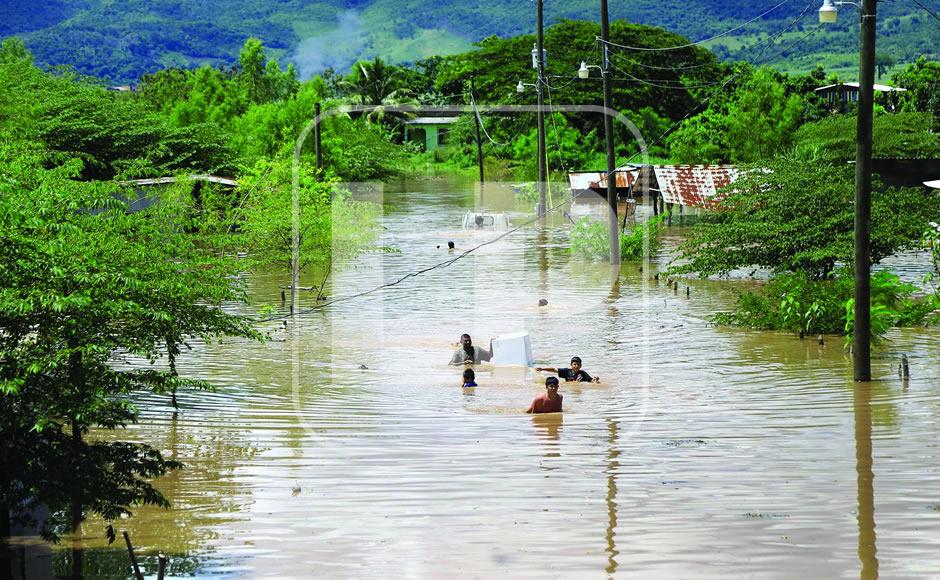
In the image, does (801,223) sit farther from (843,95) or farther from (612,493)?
(843,95)

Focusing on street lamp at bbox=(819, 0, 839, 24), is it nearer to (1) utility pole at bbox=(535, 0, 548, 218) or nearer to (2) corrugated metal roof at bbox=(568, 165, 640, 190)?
(1) utility pole at bbox=(535, 0, 548, 218)

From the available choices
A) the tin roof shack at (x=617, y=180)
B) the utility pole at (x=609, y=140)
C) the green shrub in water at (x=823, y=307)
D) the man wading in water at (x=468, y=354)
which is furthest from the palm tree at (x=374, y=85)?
the man wading in water at (x=468, y=354)

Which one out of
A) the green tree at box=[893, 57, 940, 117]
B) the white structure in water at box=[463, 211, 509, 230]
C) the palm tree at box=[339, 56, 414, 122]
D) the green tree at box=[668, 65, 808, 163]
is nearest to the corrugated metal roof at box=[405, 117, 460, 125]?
the palm tree at box=[339, 56, 414, 122]

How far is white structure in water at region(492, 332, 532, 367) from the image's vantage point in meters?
21.7

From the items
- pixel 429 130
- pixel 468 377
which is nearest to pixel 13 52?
pixel 468 377

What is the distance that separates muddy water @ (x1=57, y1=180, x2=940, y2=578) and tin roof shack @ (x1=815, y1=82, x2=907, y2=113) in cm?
5293

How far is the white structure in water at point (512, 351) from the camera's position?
21.7 metres

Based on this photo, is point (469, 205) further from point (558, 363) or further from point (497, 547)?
point (497, 547)

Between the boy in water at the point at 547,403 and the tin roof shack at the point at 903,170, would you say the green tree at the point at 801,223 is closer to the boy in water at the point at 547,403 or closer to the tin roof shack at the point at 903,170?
the boy in water at the point at 547,403

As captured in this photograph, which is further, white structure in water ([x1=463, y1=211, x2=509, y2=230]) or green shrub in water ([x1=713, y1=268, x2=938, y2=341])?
white structure in water ([x1=463, y1=211, x2=509, y2=230])

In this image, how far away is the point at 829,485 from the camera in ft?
42.5

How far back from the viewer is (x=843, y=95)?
83.8 metres

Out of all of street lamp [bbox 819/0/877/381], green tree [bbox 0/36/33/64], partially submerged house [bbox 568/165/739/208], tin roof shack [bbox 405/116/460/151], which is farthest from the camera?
tin roof shack [bbox 405/116/460/151]

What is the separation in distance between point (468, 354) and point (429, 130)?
96.0 meters
